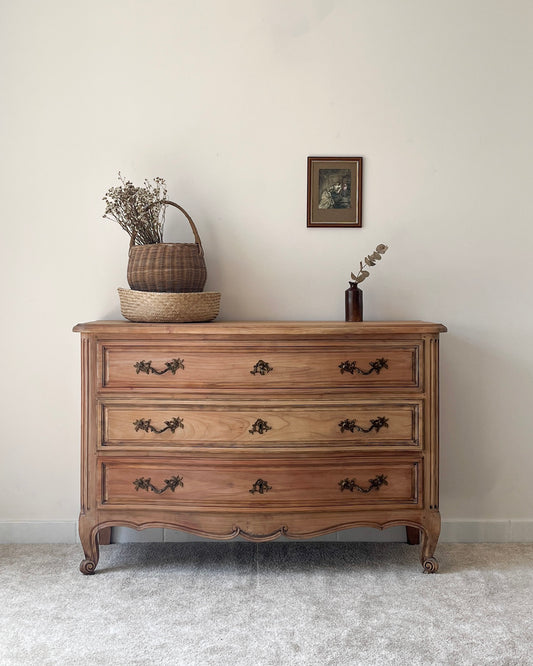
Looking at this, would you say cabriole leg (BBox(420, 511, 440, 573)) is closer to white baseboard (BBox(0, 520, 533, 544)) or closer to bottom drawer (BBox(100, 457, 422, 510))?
bottom drawer (BBox(100, 457, 422, 510))

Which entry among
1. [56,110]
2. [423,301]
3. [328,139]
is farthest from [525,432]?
[56,110]

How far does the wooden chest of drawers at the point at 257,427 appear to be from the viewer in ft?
7.22

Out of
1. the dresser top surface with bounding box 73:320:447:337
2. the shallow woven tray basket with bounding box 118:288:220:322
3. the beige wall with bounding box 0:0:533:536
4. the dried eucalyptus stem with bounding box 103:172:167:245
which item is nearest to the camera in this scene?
the dresser top surface with bounding box 73:320:447:337

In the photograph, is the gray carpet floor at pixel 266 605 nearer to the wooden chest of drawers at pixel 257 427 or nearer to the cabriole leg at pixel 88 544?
the cabriole leg at pixel 88 544

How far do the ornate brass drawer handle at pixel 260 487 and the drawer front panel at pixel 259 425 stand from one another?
0.48ft

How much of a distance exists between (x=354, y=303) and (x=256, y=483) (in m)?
0.88

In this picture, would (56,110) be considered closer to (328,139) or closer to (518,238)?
(328,139)

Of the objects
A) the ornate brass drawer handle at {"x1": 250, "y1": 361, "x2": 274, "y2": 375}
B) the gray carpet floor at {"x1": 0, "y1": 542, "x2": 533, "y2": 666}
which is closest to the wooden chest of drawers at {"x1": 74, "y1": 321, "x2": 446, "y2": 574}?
the ornate brass drawer handle at {"x1": 250, "y1": 361, "x2": 274, "y2": 375}

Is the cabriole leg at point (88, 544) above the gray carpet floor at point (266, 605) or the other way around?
above

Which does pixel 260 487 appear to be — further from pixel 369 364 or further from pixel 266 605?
pixel 369 364

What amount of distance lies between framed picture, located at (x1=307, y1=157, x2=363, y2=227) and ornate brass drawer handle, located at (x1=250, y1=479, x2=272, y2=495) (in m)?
1.20

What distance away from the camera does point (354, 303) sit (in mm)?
2486

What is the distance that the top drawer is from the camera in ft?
7.21

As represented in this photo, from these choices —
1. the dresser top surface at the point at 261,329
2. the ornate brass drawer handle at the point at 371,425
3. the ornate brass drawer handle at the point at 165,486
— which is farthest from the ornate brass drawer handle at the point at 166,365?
the ornate brass drawer handle at the point at 371,425
